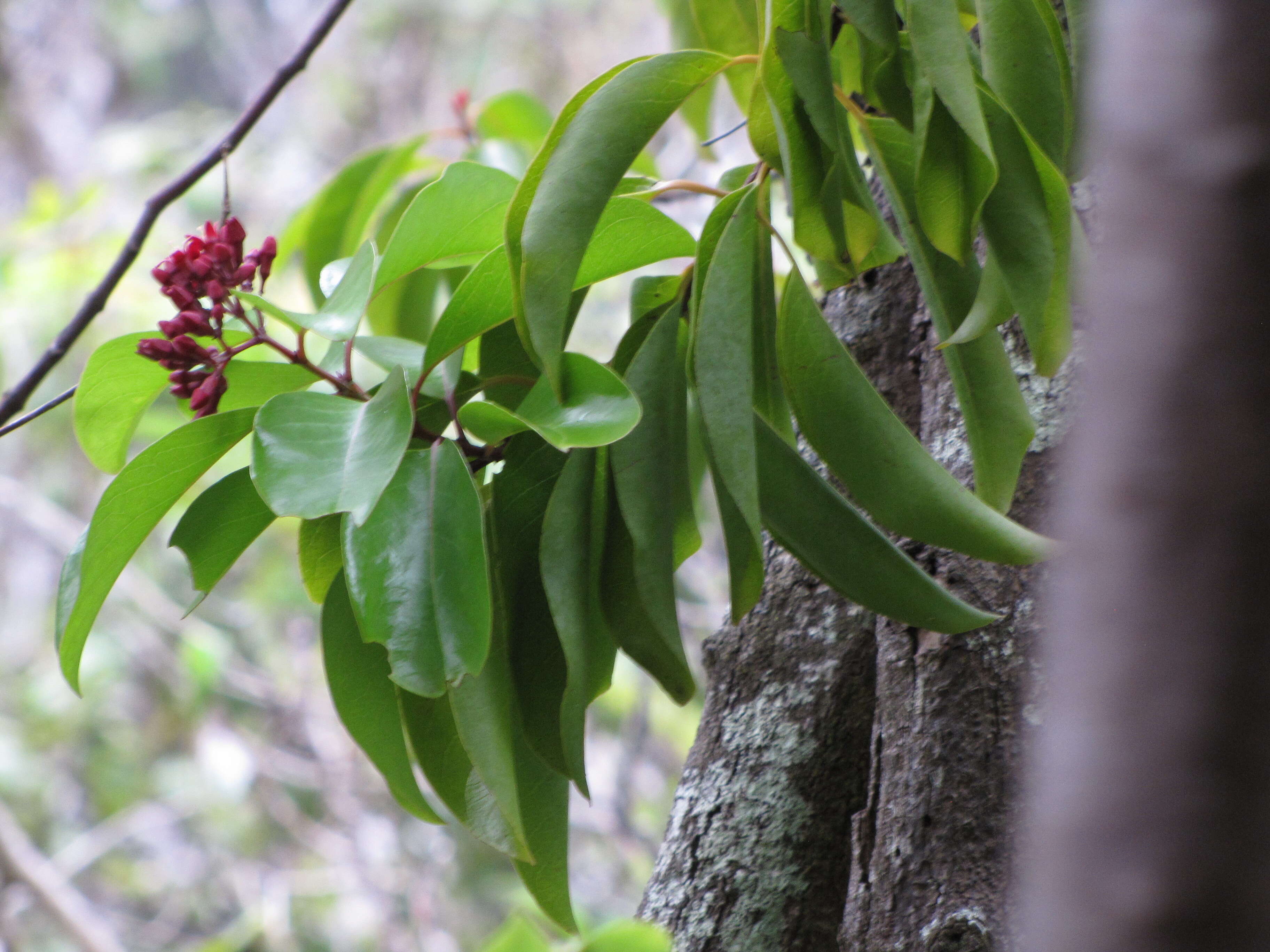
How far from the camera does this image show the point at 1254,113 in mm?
160

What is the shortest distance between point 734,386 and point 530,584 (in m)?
0.15

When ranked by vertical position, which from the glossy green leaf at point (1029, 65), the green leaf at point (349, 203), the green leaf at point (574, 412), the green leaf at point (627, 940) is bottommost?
the green leaf at point (627, 940)

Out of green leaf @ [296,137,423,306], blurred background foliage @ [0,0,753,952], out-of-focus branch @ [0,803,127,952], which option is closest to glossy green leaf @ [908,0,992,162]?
green leaf @ [296,137,423,306]

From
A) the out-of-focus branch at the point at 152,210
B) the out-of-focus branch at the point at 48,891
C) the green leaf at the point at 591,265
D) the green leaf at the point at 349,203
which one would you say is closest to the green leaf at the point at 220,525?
the green leaf at the point at 591,265

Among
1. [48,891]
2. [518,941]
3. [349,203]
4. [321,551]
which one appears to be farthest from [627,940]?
[48,891]

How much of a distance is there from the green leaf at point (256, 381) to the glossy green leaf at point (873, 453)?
10.1 inches

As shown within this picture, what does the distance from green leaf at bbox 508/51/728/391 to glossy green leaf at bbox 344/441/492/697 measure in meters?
0.07

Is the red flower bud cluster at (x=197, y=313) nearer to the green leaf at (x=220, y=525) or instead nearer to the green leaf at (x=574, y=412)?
the green leaf at (x=220, y=525)

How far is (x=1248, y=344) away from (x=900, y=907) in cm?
45

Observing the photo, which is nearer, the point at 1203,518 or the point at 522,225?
the point at 1203,518

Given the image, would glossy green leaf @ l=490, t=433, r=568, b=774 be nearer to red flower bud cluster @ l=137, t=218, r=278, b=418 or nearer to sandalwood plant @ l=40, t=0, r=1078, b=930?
sandalwood plant @ l=40, t=0, r=1078, b=930

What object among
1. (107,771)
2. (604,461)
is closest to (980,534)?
(604,461)

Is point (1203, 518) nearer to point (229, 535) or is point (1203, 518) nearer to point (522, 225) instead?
point (522, 225)

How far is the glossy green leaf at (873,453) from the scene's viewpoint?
46 cm
